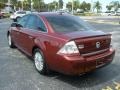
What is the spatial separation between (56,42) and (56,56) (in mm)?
329

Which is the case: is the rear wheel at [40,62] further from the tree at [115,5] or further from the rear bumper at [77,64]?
the tree at [115,5]

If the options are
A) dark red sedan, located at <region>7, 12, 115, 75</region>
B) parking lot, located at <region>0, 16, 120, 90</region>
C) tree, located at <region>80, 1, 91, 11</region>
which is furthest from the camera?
tree, located at <region>80, 1, 91, 11</region>

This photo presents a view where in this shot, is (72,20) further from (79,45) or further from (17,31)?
(17,31)

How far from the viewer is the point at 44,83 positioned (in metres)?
6.05

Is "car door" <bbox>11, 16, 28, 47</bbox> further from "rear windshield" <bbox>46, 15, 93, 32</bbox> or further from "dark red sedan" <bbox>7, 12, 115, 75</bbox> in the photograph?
"rear windshield" <bbox>46, 15, 93, 32</bbox>

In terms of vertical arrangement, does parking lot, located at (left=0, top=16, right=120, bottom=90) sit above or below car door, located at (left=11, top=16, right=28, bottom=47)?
below

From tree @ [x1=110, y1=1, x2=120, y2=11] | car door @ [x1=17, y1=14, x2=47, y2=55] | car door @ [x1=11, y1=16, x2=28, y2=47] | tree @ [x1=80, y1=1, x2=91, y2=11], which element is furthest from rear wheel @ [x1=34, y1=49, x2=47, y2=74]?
tree @ [x1=110, y1=1, x2=120, y2=11]

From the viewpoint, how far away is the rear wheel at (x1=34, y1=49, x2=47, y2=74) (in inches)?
255

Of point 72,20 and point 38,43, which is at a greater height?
point 72,20

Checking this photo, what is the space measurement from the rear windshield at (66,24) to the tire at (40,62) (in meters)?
0.77

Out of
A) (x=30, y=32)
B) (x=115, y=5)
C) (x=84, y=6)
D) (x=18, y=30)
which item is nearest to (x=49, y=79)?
(x=30, y=32)

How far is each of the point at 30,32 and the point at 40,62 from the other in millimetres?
1067

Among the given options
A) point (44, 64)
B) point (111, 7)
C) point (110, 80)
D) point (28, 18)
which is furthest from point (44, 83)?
point (111, 7)

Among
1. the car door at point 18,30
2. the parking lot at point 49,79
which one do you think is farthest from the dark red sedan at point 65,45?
the car door at point 18,30
